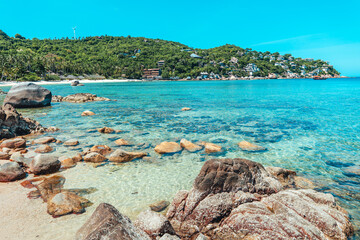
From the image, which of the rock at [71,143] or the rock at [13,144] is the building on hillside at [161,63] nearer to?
the rock at [71,143]

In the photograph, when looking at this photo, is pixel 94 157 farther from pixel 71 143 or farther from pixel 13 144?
pixel 13 144

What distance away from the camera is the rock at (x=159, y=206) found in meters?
7.39

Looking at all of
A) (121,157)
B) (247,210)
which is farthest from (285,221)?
(121,157)

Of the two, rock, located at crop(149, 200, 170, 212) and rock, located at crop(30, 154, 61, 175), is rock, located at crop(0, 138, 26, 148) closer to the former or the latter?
rock, located at crop(30, 154, 61, 175)

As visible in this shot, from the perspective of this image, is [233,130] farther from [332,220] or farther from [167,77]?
[167,77]

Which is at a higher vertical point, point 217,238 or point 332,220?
point 332,220

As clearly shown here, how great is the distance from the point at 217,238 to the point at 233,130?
43.3ft

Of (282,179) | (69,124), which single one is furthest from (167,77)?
(282,179)

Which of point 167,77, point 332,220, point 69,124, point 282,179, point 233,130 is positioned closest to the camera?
point 332,220

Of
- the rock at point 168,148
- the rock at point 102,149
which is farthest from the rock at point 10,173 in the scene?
the rock at point 168,148

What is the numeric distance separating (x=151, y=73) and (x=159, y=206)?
557ft

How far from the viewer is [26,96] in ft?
97.2

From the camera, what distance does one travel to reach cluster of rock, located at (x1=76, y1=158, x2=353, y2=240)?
474 centimetres

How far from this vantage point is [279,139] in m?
15.6
